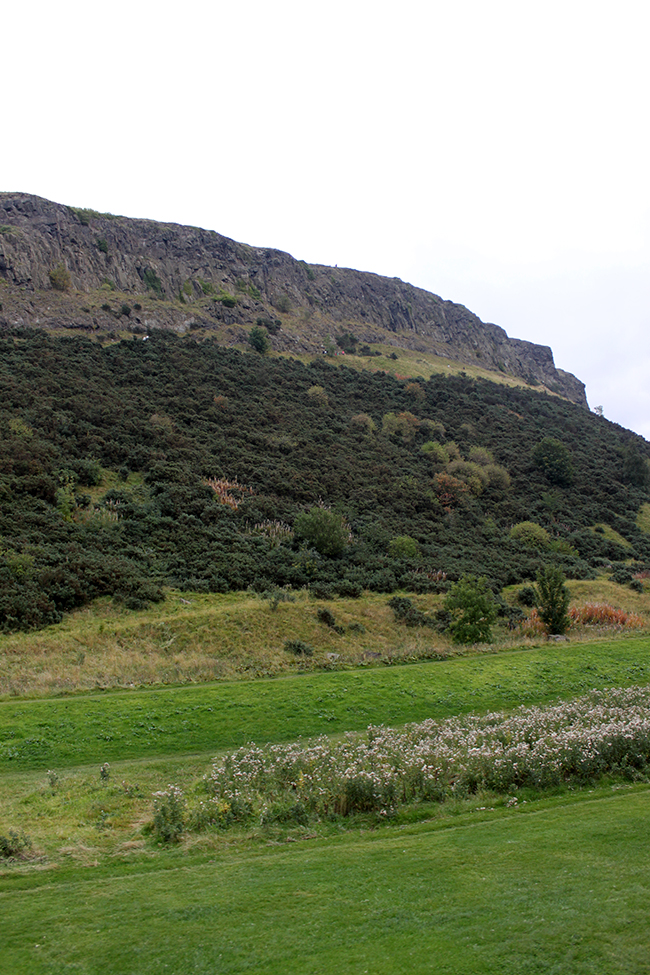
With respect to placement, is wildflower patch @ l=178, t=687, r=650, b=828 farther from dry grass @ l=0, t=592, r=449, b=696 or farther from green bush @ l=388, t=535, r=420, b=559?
green bush @ l=388, t=535, r=420, b=559

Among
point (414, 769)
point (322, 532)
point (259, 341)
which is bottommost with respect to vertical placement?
point (414, 769)

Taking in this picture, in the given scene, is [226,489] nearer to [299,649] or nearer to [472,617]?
[299,649]

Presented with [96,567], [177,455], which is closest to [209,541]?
[96,567]

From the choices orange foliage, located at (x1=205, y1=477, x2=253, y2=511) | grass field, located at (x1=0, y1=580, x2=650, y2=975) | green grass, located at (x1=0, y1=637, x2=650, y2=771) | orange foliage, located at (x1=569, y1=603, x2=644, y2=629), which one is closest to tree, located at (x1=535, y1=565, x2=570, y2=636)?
orange foliage, located at (x1=569, y1=603, x2=644, y2=629)

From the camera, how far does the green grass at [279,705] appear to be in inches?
518

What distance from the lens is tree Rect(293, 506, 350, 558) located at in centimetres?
3297

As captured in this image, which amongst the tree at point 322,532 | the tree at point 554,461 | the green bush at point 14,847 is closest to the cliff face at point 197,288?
the tree at point 554,461

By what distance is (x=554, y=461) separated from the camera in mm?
58344

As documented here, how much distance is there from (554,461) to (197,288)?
50330 millimetres

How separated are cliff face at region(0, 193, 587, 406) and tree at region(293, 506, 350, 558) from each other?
40.7 m

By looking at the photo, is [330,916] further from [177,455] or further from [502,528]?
[502,528]

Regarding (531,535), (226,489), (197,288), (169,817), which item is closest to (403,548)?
(226,489)

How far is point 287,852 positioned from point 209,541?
961 inches

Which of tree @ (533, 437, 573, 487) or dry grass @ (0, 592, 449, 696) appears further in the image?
tree @ (533, 437, 573, 487)
